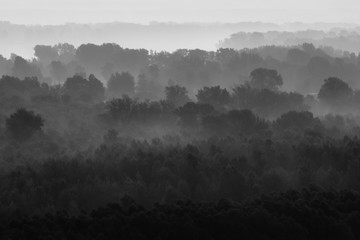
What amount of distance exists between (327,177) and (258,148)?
10.9m

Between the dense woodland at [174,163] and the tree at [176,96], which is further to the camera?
the tree at [176,96]

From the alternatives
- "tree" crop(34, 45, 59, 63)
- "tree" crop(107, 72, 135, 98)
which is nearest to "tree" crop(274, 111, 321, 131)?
"tree" crop(107, 72, 135, 98)

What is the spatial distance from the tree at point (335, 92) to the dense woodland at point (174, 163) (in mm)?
225

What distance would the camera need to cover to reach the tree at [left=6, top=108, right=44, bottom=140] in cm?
7025

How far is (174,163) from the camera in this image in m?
58.6

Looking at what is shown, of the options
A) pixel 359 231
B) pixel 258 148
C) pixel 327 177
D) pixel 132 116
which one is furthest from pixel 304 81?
pixel 359 231

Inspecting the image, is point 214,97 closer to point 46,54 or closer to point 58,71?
point 58,71

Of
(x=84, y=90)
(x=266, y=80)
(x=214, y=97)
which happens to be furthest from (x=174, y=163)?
(x=266, y=80)

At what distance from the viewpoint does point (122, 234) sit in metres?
36.2

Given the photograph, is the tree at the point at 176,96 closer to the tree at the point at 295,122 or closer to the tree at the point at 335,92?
the tree at the point at 295,122

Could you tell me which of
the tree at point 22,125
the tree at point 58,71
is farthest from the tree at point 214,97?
the tree at point 58,71

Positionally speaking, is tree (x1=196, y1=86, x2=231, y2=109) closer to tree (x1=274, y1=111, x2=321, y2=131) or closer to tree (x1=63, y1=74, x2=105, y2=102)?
tree (x1=274, y1=111, x2=321, y2=131)

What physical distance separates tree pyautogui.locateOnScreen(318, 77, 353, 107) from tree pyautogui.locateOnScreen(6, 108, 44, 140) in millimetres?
51048

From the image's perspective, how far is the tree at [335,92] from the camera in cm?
9656
